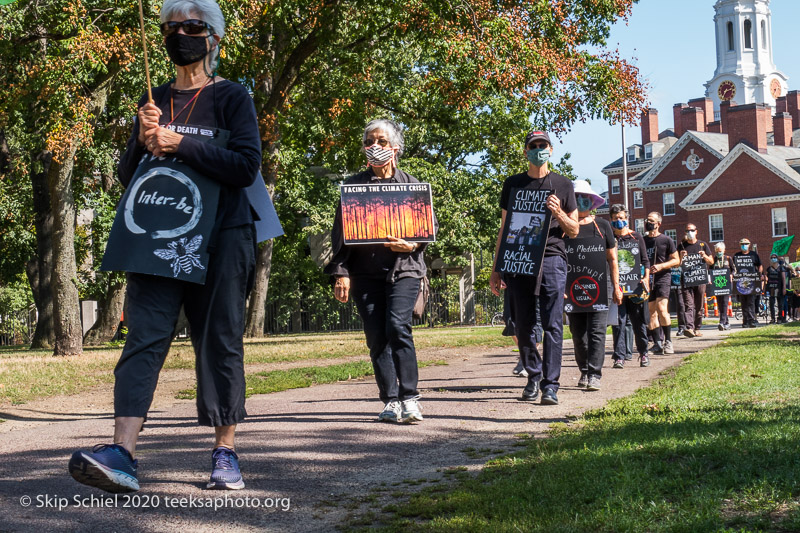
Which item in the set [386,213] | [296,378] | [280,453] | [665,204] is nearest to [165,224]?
[280,453]

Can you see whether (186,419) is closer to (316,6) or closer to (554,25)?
(316,6)

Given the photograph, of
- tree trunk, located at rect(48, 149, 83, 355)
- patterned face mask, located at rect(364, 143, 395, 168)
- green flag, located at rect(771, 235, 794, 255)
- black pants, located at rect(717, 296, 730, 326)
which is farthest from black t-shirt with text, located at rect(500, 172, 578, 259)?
green flag, located at rect(771, 235, 794, 255)

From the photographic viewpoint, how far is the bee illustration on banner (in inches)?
162

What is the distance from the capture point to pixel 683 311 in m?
19.2

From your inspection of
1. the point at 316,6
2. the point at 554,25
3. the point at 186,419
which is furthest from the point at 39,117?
the point at 186,419

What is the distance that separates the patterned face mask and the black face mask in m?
2.75

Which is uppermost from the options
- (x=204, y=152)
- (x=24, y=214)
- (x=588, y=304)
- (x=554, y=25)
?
(x=554, y=25)

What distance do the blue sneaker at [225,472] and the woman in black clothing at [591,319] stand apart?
5.35 metres

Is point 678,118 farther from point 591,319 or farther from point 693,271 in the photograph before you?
point 591,319

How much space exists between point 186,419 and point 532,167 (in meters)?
3.52

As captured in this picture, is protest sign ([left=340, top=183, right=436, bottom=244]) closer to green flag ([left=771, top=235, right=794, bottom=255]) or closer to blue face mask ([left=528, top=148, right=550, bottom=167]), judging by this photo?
blue face mask ([left=528, top=148, right=550, bottom=167])

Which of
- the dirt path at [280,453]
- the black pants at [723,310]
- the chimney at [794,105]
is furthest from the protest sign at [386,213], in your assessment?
the chimney at [794,105]

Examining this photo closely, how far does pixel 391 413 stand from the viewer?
22.2 feet

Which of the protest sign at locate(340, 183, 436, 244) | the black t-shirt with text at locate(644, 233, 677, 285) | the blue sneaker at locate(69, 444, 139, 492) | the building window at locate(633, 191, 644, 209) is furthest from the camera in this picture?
the building window at locate(633, 191, 644, 209)
